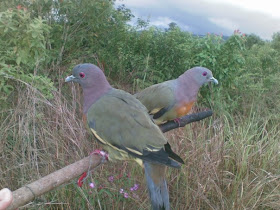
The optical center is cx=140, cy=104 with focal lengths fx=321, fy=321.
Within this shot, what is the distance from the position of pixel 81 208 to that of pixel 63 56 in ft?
10.2

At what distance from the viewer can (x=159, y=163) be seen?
173cm

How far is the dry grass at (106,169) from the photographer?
297 cm

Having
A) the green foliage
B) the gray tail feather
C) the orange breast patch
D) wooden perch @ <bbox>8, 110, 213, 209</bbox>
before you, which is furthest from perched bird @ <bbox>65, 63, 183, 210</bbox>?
the green foliage

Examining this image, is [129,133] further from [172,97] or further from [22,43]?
[22,43]

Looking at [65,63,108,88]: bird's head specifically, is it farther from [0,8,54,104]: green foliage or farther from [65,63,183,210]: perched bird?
[0,8,54,104]: green foliage

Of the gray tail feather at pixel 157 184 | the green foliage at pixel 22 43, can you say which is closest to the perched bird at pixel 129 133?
the gray tail feather at pixel 157 184

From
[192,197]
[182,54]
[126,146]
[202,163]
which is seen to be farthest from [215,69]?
[126,146]

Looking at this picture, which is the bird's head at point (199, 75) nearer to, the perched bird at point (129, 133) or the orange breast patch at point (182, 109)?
the orange breast patch at point (182, 109)

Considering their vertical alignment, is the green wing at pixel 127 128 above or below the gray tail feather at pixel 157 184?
above

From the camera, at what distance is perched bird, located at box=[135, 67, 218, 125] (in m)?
2.64

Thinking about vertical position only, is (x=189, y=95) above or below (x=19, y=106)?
above

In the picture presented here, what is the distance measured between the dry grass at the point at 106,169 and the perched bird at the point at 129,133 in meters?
1.00

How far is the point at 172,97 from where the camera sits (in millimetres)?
2648

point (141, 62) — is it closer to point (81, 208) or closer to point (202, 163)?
point (202, 163)
